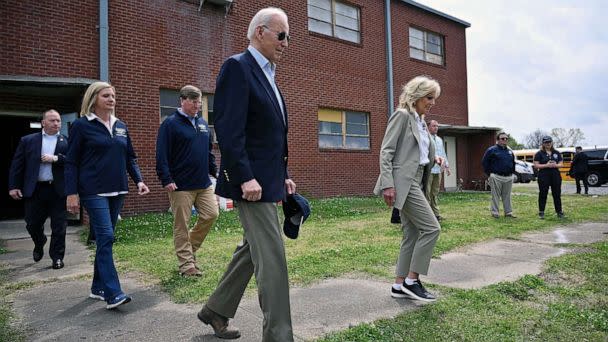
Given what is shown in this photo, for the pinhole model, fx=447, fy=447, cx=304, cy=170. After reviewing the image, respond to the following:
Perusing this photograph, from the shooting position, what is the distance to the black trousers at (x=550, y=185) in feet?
31.7

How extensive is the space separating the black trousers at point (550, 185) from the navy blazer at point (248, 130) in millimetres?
8768

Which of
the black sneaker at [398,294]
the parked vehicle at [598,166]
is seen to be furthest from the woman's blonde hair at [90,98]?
the parked vehicle at [598,166]

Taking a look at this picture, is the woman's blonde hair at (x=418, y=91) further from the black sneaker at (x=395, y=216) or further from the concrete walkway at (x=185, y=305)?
the black sneaker at (x=395, y=216)

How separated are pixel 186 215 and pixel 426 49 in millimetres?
16511

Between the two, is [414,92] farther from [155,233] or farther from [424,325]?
[155,233]

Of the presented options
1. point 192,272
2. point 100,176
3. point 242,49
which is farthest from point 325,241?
point 242,49

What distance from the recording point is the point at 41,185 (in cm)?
568

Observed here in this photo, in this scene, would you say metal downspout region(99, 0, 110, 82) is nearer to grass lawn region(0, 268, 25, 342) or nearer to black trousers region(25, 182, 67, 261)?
black trousers region(25, 182, 67, 261)

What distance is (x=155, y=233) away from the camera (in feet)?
24.9

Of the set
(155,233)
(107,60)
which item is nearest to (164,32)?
(107,60)

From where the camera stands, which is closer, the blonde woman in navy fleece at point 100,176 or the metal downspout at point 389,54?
the blonde woman in navy fleece at point 100,176

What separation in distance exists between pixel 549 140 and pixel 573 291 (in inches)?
271

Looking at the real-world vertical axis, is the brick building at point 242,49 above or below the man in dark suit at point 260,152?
above

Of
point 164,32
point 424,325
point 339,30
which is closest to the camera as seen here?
point 424,325
